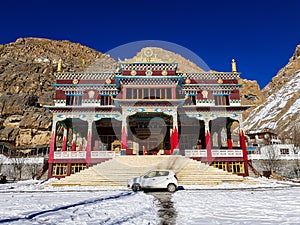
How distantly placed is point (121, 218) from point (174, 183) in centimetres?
848

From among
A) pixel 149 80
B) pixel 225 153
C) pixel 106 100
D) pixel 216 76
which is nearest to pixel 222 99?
→ pixel 216 76

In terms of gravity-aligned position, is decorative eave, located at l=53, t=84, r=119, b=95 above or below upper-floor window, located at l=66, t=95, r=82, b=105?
above

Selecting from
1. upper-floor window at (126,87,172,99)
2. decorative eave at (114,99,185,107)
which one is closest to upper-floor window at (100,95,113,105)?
upper-floor window at (126,87,172,99)

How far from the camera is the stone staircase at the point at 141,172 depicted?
65.7ft

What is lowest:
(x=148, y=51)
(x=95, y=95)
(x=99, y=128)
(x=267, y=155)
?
(x=267, y=155)

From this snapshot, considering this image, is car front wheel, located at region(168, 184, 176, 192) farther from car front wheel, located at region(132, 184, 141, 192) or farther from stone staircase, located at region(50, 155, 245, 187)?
stone staircase, located at region(50, 155, 245, 187)

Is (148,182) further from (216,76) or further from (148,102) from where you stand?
(216,76)

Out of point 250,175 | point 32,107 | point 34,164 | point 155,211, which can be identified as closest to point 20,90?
point 32,107

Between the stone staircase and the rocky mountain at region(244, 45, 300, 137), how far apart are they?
78.9m

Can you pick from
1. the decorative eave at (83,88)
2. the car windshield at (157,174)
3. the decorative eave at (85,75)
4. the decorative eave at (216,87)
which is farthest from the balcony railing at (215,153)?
the decorative eave at (85,75)

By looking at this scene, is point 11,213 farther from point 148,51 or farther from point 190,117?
point 148,51

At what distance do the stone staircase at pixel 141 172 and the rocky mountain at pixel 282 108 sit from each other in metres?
78.9

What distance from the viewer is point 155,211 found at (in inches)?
364

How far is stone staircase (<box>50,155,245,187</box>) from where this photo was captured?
20016mm
